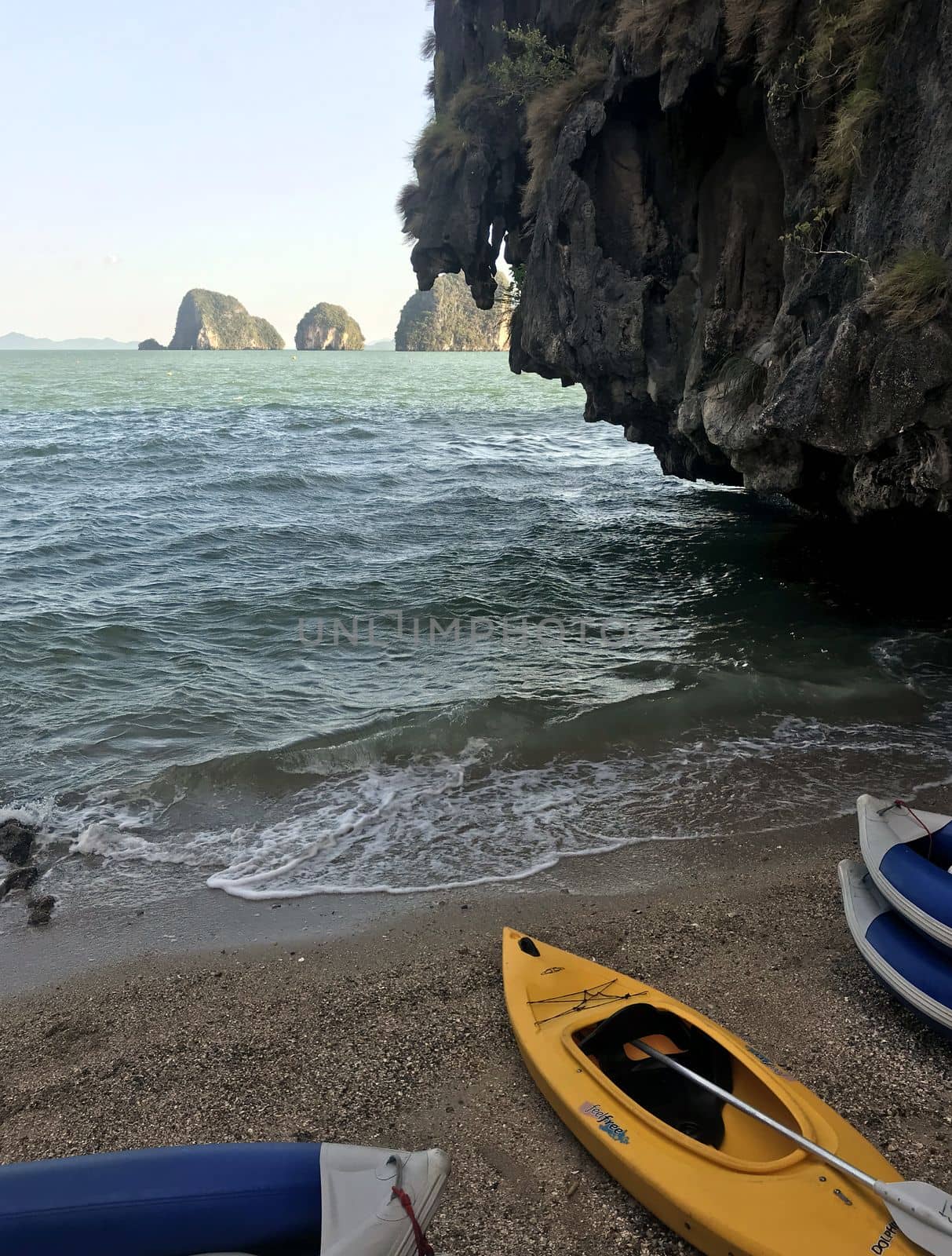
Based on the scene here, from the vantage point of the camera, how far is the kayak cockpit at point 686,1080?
5.36m

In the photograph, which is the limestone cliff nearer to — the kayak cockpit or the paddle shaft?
the kayak cockpit

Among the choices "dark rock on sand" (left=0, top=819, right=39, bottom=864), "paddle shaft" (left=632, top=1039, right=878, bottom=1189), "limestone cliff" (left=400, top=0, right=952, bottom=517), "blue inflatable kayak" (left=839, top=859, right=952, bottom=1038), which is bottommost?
"dark rock on sand" (left=0, top=819, right=39, bottom=864)

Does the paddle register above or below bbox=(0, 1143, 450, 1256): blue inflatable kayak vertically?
below

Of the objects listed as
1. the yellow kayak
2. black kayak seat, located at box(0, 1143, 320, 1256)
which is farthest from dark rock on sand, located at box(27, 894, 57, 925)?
black kayak seat, located at box(0, 1143, 320, 1256)

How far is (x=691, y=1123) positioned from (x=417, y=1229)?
8.10ft

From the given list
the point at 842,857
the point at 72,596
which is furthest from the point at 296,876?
the point at 72,596

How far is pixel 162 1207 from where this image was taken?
3926 mm

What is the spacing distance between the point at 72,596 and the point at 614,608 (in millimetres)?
11264

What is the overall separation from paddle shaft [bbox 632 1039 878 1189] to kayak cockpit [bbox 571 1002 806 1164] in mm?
59

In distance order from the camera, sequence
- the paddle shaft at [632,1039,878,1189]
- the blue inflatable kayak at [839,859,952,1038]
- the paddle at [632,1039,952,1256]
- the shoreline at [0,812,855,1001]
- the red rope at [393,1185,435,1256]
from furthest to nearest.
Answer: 1. the shoreline at [0,812,855,1001]
2. the blue inflatable kayak at [839,859,952,1038]
3. the paddle shaft at [632,1039,878,1189]
4. the paddle at [632,1039,952,1256]
5. the red rope at [393,1185,435,1256]

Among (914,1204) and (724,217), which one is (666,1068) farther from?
(724,217)

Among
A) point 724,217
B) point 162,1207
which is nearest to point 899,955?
point 162,1207

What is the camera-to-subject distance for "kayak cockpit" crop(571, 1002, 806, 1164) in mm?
5355

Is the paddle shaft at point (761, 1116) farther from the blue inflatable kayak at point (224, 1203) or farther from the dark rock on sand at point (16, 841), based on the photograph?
the dark rock on sand at point (16, 841)
